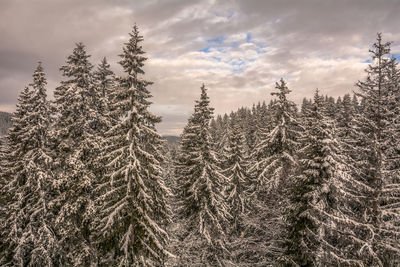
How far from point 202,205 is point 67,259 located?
1187 centimetres

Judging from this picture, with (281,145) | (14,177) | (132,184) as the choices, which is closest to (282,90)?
(281,145)

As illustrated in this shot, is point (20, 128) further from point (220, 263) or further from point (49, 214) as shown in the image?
point (220, 263)

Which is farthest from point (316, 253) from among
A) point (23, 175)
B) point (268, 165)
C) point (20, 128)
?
point (20, 128)

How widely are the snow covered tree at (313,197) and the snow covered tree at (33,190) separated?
18063 millimetres

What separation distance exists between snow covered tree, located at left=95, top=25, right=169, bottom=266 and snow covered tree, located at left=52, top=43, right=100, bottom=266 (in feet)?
7.79

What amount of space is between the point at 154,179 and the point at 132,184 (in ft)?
4.96

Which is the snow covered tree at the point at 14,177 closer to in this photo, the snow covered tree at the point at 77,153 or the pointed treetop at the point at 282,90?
the snow covered tree at the point at 77,153

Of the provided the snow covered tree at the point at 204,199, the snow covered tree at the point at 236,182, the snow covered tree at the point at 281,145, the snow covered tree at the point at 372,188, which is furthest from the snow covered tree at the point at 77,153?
the snow covered tree at the point at 372,188

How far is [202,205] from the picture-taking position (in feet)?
66.5

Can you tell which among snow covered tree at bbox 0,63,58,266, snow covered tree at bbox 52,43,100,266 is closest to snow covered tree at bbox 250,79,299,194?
snow covered tree at bbox 52,43,100,266

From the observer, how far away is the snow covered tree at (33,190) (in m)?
18.9

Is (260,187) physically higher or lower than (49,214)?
higher

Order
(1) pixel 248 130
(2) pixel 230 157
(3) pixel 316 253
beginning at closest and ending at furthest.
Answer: (3) pixel 316 253 < (2) pixel 230 157 < (1) pixel 248 130

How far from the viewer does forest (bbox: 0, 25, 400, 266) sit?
44.9ft
